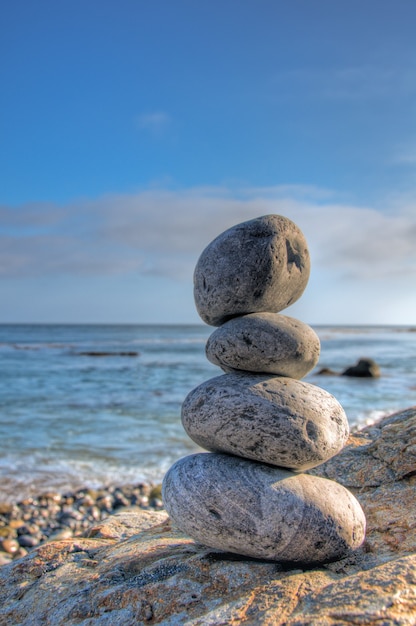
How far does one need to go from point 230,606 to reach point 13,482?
7540 mm

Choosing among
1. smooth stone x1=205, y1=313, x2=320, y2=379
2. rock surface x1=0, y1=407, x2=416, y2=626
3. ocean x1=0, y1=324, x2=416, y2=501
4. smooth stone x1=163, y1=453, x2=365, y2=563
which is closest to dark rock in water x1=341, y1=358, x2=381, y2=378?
ocean x1=0, y1=324, x2=416, y2=501

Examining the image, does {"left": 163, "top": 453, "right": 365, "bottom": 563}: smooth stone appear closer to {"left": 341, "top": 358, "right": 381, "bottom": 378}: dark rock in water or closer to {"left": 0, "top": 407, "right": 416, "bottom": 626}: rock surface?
{"left": 0, "top": 407, "right": 416, "bottom": 626}: rock surface

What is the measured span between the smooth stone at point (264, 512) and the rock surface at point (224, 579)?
135 millimetres

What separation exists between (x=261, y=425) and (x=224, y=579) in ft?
3.34

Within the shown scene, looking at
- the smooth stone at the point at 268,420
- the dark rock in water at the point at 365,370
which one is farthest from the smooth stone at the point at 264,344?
the dark rock in water at the point at 365,370

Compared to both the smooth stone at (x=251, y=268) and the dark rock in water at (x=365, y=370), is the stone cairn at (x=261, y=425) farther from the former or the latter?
the dark rock in water at (x=365, y=370)

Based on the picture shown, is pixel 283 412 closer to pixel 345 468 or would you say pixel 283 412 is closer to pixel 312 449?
pixel 312 449

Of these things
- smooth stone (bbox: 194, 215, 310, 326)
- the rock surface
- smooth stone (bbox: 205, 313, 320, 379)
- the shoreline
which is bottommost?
the shoreline

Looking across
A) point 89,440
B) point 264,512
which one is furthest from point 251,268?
point 89,440

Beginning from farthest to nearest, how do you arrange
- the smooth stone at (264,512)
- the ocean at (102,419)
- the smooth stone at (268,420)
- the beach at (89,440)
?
the ocean at (102,419), the beach at (89,440), the smooth stone at (268,420), the smooth stone at (264,512)

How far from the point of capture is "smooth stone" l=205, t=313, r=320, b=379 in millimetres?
3848

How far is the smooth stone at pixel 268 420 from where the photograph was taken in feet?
A: 11.8

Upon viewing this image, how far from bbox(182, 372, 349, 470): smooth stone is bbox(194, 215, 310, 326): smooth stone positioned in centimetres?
61

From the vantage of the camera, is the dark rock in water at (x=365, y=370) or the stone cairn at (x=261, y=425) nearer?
the stone cairn at (x=261, y=425)
